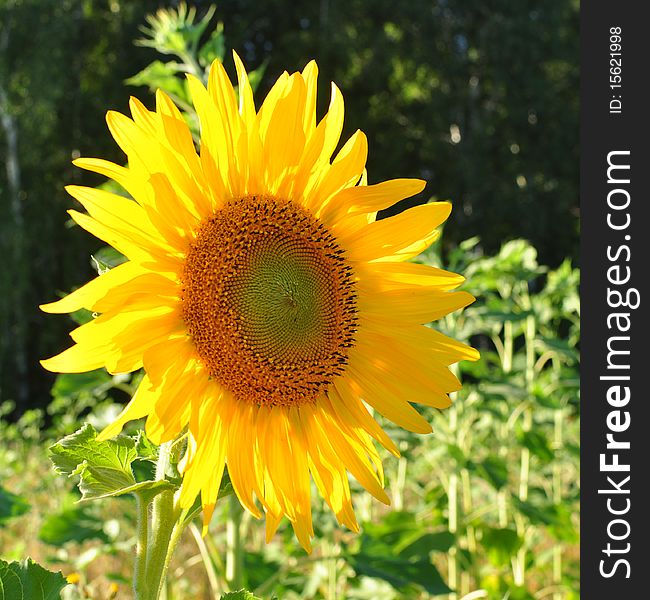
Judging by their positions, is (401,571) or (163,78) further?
(163,78)

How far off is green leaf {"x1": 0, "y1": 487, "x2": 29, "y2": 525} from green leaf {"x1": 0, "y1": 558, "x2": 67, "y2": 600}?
0.45m

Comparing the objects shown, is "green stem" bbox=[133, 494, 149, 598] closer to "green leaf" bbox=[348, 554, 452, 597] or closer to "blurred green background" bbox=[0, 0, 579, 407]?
"green leaf" bbox=[348, 554, 452, 597]

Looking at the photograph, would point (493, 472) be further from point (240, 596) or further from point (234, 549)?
point (240, 596)

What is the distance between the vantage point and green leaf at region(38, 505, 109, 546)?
67.1 inches

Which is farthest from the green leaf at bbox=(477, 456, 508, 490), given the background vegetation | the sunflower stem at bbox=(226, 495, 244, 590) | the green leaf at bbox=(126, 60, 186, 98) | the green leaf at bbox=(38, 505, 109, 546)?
the background vegetation

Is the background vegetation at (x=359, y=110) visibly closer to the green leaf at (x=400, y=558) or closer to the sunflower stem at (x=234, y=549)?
the green leaf at (x=400, y=558)

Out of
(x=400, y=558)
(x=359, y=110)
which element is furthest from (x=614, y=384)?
(x=359, y=110)

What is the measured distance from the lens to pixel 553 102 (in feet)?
43.7

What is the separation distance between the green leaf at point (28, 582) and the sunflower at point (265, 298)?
0.16m

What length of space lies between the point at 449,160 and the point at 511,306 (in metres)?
11.2

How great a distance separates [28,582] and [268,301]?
363mm

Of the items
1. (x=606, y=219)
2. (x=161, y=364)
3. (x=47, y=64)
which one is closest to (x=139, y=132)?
(x=161, y=364)

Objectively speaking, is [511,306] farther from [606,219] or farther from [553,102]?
[553,102]

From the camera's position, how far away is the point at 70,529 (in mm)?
1760
